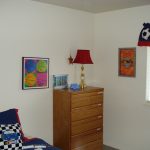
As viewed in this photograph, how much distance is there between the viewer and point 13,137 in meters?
2.74

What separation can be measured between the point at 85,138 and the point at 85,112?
417mm

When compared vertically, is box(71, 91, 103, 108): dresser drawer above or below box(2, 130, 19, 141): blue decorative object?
above

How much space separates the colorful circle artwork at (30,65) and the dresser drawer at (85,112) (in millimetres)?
867

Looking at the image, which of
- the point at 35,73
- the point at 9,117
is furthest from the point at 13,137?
the point at 35,73

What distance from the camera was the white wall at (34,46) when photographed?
10.5ft

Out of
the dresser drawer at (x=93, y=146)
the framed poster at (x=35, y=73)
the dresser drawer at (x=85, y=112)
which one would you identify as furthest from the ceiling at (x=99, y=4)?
the dresser drawer at (x=93, y=146)

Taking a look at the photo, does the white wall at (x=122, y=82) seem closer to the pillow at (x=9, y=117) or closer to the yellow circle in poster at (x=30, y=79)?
the yellow circle in poster at (x=30, y=79)

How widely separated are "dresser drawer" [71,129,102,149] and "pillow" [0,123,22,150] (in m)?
1.01

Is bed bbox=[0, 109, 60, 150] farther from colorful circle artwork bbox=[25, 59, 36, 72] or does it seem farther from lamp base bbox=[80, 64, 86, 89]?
lamp base bbox=[80, 64, 86, 89]

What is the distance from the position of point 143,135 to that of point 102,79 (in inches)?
47.5

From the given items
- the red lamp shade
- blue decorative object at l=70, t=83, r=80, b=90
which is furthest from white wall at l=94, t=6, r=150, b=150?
blue decorative object at l=70, t=83, r=80, b=90

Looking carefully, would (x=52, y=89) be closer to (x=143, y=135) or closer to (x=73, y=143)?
(x=73, y=143)

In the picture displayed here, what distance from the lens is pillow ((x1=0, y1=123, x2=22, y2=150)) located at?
264cm

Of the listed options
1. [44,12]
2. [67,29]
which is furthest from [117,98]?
[44,12]
